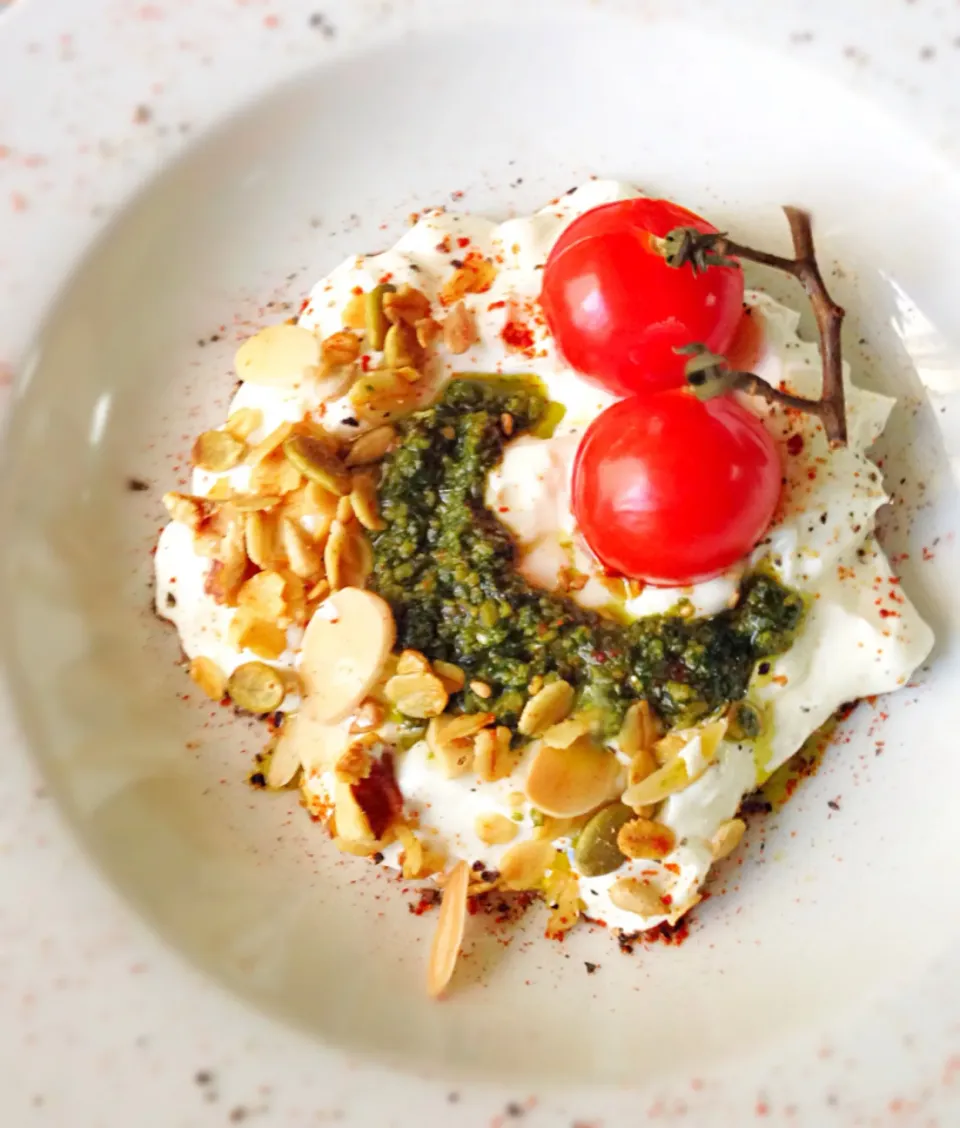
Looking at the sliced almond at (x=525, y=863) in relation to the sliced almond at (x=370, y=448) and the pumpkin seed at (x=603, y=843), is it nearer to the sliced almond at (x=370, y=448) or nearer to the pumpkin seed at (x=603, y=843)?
the pumpkin seed at (x=603, y=843)

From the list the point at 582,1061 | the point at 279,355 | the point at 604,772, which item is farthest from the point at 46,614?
the point at 582,1061

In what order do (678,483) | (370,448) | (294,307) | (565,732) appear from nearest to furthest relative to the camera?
(678,483) < (565,732) < (370,448) < (294,307)

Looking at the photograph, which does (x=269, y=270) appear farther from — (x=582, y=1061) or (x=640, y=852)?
(x=582, y=1061)

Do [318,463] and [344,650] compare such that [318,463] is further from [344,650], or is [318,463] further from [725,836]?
[725,836]

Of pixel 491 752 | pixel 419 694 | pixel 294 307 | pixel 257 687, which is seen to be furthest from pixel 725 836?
pixel 294 307

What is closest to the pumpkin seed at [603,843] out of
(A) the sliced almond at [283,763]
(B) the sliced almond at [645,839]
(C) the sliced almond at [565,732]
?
(B) the sliced almond at [645,839]

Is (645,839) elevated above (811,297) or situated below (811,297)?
below
